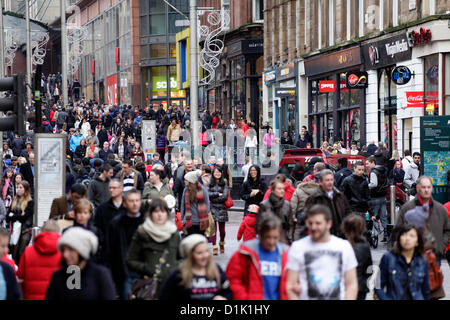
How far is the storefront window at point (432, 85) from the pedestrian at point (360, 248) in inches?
926

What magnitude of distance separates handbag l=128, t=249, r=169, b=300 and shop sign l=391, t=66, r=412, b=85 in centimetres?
2581

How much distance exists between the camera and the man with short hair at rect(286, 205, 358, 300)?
28.2 ft

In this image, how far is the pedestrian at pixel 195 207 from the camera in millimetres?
17781

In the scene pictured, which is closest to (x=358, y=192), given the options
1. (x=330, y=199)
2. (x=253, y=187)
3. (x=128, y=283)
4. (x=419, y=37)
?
(x=253, y=187)

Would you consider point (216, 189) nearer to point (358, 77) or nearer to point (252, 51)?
point (358, 77)

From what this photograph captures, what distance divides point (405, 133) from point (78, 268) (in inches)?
1127

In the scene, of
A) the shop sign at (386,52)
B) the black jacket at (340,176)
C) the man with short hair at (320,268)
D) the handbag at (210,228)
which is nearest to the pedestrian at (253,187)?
the handbag at (210,228)

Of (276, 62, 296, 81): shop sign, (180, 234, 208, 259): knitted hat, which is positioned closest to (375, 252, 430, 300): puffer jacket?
(180, 234, 208, 259): knitted hat

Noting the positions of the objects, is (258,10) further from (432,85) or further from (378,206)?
(378,206)

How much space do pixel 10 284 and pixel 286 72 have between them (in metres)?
43.4

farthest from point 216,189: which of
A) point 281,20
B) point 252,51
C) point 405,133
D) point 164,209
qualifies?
point 252,51

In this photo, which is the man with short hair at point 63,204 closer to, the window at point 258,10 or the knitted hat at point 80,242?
the knitted hat at point 80,242

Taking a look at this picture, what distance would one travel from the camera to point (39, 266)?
983 cm
